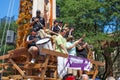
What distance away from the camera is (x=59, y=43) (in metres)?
8.40

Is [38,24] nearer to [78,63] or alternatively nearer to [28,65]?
[28,65]

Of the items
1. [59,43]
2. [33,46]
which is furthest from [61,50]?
[33,46]

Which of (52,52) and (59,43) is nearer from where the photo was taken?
(52,52)

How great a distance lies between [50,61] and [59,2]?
15956mm

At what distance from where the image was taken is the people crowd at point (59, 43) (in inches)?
322

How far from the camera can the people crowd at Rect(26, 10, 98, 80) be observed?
26.8ft

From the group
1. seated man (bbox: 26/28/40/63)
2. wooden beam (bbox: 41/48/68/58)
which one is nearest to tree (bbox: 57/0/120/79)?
seated man (bbox: 26/28/40/63)

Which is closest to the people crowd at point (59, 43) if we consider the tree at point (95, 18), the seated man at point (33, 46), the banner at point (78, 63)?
the seated man at point (33, 46)

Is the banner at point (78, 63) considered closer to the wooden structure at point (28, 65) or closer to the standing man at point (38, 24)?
the wooden structure at point (28, 65)

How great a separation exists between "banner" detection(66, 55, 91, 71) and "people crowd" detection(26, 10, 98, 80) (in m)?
0.13

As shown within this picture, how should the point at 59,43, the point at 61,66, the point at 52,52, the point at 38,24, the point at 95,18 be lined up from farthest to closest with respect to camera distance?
the point at 95,18 → the point at 38,24 → the point at 59,43 → the point at 61,66 → the point at 52,52

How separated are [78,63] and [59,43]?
697 mm

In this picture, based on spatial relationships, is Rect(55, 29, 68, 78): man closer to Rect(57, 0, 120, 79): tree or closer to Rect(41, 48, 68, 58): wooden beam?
Rect(41, 48, 68, 58): wooden beam

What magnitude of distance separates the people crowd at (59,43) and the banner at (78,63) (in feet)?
0.44
